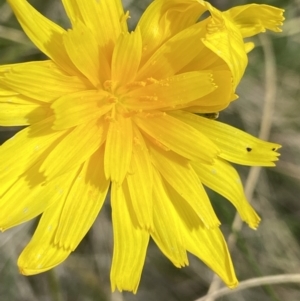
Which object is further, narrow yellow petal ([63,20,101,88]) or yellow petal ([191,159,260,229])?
yellow petal ([191,159,260,229])

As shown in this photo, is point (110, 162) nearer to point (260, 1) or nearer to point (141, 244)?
point (141, 244)

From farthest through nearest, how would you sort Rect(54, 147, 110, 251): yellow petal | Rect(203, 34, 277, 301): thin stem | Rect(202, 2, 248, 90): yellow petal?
Rect(203, 34, 277, 301): thin stem
Rect(54, 147, 110, 251): yellow petal
Rect(202, 2, 248, 90): yellow petal

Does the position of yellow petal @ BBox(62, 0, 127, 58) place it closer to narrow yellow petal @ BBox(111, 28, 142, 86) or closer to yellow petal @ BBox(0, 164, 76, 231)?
narrow yellow petal @ BBox(111, 28, 142, 86)

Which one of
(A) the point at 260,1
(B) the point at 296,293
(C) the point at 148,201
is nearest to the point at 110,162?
(C) the point at 148,201

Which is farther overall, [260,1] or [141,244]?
[260,1]

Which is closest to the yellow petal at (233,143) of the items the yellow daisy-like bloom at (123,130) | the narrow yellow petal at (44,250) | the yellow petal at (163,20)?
the yellow daisy-like bloom at (123,130)

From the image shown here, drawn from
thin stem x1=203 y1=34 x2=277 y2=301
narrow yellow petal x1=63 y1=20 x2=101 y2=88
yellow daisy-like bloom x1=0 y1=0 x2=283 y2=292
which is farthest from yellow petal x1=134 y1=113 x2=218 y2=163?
thin stem x1=203 y1=34 x2=277 y2=301

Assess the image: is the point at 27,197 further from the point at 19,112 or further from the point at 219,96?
the point at 219,96
